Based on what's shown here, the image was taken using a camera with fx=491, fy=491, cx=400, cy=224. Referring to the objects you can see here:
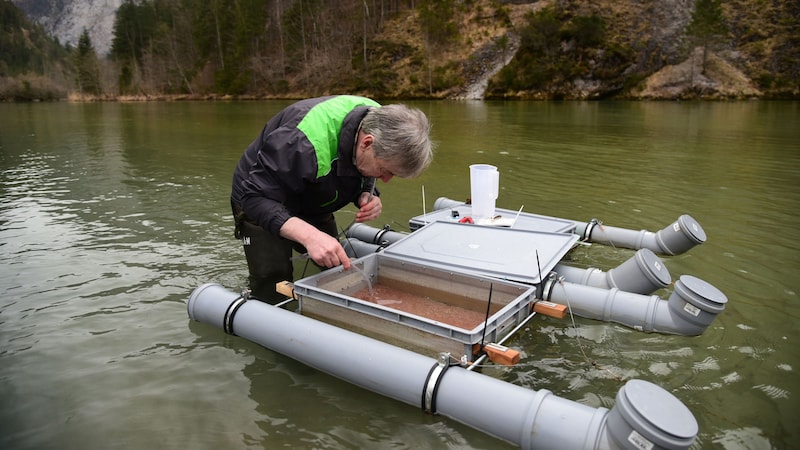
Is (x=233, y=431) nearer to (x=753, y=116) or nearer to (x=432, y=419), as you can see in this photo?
(x=432, y=419)

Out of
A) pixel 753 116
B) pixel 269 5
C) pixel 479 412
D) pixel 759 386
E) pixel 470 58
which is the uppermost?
pixel 269 5

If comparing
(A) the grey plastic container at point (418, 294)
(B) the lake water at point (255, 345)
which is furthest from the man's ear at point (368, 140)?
(B) the lake water at point (255, 345)

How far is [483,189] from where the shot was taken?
17.7 feet

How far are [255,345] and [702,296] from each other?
309 cm

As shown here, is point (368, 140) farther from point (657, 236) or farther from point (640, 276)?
point (657, 236)

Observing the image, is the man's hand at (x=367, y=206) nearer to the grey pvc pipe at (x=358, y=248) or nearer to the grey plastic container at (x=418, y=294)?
the grey plastic container at (x=418, y=294)

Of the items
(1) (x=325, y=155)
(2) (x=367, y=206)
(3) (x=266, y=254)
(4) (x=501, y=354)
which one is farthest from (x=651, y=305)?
(3) (x=266, y=254)

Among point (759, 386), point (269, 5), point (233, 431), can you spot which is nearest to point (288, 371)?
point (233, 431)

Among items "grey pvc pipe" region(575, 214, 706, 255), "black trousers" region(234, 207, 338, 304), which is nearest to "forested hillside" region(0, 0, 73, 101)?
"black trousers" region(234, 207, 338, 304)

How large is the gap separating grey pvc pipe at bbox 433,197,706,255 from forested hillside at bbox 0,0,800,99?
36718mm

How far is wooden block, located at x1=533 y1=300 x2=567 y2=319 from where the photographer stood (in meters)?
3.44

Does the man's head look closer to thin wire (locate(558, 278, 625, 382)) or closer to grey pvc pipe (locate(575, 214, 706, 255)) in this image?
thin wire (locate(558, 278, 625, 382))

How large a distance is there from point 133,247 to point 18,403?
121 inches

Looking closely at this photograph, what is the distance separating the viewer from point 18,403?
304cm
